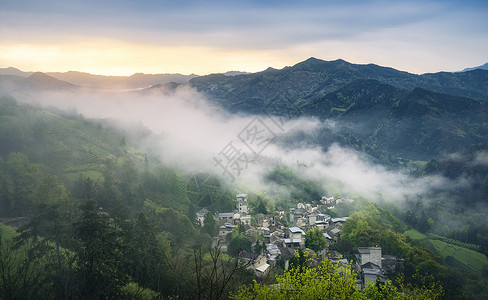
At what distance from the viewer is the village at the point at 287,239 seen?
88.8ft

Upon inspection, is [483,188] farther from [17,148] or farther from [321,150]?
[17,148]

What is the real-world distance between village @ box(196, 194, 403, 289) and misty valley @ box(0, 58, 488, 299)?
0.24 m

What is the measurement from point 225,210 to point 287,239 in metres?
14.4

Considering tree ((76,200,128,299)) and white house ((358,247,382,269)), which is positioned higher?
tree ((76,200,128,299))

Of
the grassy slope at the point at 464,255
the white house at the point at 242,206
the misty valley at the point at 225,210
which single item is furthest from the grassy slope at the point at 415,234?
the white house at the point at 242,206

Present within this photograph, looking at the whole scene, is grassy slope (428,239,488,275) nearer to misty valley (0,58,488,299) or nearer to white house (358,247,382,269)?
misty valley (0,58,488,299)

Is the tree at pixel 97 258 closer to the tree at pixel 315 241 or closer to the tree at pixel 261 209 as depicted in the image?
the tree at pixel 315 241

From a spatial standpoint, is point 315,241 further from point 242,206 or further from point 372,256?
point 242,206

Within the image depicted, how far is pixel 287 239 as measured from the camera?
36375 millimetres

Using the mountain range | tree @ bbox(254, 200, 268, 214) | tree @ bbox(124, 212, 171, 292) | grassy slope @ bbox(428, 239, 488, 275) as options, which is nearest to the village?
tree @ bbox(254, 200, 268, 214)

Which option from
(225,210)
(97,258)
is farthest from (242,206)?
(97,258)

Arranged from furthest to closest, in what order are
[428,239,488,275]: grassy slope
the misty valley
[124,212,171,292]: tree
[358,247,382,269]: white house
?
1. [428,239,488,275]: grassy slope
2. [358,247,382,269]: white house
3. [124,212,171,292]: tree
4. the misty valley

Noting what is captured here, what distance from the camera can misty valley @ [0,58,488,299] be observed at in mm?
13789

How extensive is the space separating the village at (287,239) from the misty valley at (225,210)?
240 millimetres
